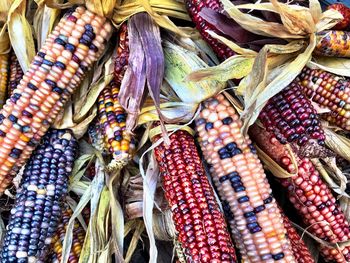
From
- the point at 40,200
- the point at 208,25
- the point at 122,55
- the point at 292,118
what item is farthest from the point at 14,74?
the point at 292,118

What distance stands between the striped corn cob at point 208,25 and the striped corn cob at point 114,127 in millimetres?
476

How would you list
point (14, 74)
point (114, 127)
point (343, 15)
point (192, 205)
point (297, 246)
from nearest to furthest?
1. point (192, 205)
2. point (297, 246)
3. point (114, 127)
4. point (343, 15)
5. point (14, 74)

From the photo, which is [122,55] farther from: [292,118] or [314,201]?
[314,201]

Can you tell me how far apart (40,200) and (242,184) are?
0.83m

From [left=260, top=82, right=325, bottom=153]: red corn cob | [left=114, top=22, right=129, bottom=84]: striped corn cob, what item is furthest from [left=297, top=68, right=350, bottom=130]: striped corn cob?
[left=114, top=22, right=129, bottom=84]: striped corn cob

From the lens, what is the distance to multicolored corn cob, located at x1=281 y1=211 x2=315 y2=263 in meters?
1.92

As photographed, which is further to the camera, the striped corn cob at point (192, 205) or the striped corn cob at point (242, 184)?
the striped corn cob at point (242, 184)

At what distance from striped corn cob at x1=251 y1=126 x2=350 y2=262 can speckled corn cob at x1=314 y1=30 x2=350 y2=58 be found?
18.3 inches

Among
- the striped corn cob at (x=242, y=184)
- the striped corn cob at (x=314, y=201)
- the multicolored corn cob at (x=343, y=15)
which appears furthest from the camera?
the multicolored corn cob at (x=343, y=15)

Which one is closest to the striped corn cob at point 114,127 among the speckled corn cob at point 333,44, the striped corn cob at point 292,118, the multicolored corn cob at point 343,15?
the striped corn cob at point 292,118

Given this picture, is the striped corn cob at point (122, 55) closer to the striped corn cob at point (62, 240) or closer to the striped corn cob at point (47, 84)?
the striped corn cob at point (47, 84)

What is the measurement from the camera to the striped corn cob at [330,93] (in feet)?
6.90

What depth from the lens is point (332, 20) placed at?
6.70 ft

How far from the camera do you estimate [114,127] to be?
6.75 feet
